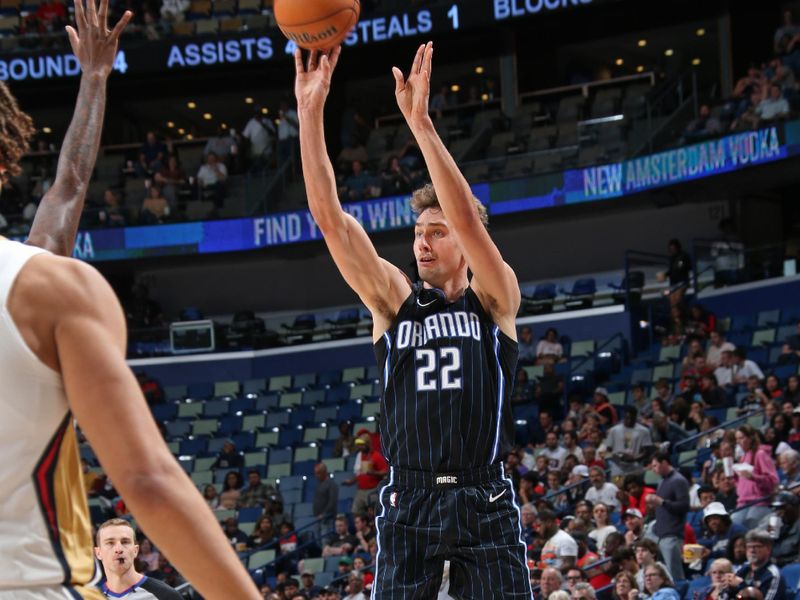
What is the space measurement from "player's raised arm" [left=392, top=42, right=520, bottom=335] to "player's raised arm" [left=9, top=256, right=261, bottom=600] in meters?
3.05

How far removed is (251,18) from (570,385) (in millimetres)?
12769

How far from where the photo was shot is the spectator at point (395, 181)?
2552 cm

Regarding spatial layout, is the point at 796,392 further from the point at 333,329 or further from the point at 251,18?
the point at 251,18

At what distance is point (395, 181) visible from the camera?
2559 cm

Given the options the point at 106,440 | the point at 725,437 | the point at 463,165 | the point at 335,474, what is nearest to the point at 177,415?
the point at 335,474

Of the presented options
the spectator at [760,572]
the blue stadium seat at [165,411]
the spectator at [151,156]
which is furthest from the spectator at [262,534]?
the spectator at [151,156]

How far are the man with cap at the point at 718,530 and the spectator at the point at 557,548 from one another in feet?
4.20

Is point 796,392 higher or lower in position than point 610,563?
higher

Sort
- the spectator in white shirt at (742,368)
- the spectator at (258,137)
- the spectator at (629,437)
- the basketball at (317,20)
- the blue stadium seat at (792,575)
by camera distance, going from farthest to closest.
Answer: the spectator at (258,137) → the spectator in white shirt at (742,368) → the spectator at (629,437) → the blue stadium seat at (792,575) → the basketball at (317,20)

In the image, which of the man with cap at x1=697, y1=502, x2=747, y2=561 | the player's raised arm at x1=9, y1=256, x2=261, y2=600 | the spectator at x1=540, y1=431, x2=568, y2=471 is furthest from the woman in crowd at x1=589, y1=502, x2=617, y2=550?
the player's raised arm at x1=9, y1=256, x2=261, y2=600

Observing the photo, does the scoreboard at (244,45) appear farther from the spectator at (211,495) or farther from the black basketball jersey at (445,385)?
the black basketball jersey at (445,385)

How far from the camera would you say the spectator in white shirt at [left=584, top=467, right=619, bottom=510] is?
587 inches

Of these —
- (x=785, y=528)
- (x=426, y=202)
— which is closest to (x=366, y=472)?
(x=785, y=528)

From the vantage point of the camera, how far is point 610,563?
1227 centimetres
